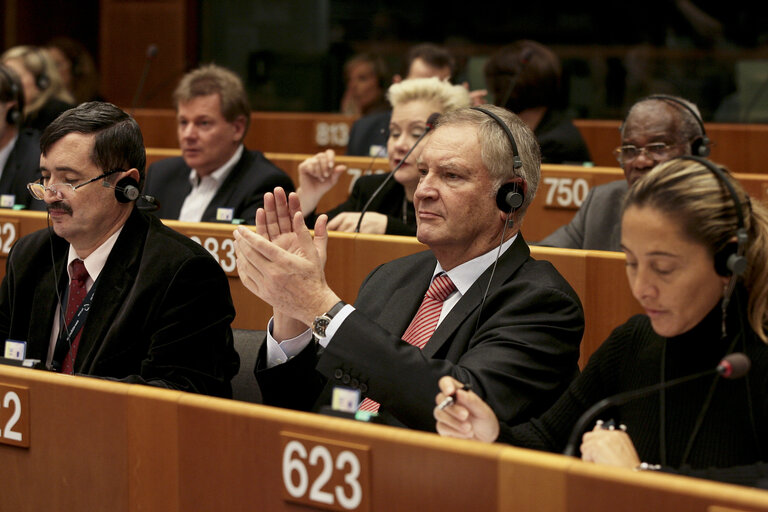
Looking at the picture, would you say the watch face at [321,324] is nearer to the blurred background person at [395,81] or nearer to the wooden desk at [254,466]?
the wooden desk at [254,466]

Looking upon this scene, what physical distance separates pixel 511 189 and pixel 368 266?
85 centimetres

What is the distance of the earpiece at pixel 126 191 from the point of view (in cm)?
248

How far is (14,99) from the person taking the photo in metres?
4.63

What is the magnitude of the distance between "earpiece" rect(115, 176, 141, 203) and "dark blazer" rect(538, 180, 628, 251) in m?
1.54

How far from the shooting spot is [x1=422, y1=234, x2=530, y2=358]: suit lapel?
2.18 metres

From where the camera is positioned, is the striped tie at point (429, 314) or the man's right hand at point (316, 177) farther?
the man's right hand at point (316, 177)

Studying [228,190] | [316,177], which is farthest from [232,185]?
[316,177]

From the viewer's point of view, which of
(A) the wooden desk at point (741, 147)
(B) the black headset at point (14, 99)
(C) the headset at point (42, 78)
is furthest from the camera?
(C) the headset at point (42, 78)

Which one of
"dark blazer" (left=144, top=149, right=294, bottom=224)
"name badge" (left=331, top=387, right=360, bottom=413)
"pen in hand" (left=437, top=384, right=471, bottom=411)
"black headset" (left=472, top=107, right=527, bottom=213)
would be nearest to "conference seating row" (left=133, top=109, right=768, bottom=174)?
"dark blazer" (left=144, top=149, right=294, bottom=224)

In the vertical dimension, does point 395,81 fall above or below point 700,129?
above

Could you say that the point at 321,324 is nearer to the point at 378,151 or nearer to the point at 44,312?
the point at 44,312

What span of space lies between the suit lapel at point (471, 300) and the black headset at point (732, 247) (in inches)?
23.6

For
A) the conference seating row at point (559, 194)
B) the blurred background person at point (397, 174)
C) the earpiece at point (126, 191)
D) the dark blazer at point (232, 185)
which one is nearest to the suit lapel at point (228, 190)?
the dark blazer at point (232, 185)

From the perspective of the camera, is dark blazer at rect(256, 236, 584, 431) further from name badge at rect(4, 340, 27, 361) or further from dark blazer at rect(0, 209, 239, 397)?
name badge at rect(4, 340, 27, 361)
